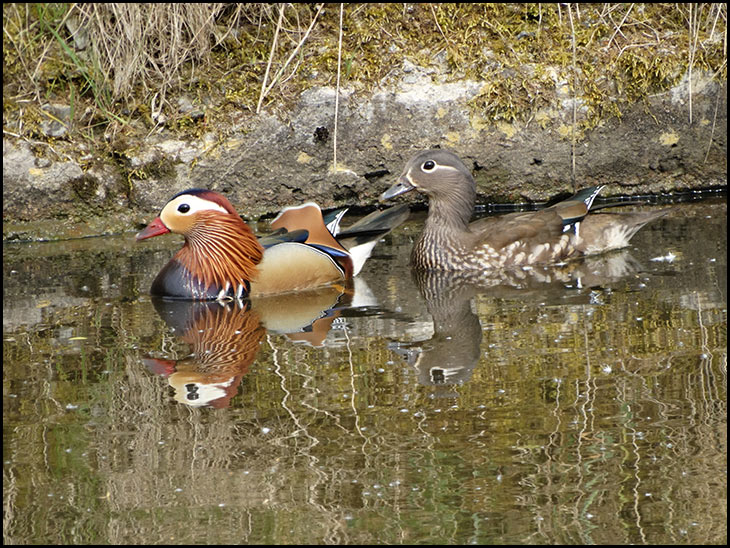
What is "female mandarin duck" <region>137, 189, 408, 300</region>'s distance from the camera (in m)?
6.99

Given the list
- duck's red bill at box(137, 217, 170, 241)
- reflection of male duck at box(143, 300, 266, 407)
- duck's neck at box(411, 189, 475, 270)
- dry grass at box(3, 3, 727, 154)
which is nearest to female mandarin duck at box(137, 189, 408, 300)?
duck's red bill at box(137, 217, 170, 241)

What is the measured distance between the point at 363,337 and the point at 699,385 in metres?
1.84

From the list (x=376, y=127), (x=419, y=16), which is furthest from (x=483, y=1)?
(x=376, y=127)

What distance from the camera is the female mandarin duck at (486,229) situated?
7.54m

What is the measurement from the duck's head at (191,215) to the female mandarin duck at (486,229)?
121cm

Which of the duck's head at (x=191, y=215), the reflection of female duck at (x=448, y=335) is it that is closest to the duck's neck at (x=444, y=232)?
the reflection of female duck at (x=448, y=335)

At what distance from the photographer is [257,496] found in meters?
3.84

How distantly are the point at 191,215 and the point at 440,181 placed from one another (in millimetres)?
1779

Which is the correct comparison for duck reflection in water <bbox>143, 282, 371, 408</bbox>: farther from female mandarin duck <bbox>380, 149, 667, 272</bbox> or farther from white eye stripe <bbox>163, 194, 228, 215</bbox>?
female mandarin duck <bbox>380, 149, 667, 272</bbox>

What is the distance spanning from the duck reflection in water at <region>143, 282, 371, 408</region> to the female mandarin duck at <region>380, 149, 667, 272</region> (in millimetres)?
721

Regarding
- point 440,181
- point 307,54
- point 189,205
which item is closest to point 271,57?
point 307,54

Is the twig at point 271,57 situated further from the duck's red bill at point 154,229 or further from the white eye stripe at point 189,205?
the duck's red bill at point 154,229

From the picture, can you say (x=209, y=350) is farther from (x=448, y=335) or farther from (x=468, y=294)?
(x=468, y=294)

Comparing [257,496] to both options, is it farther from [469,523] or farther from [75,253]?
[75,253]
